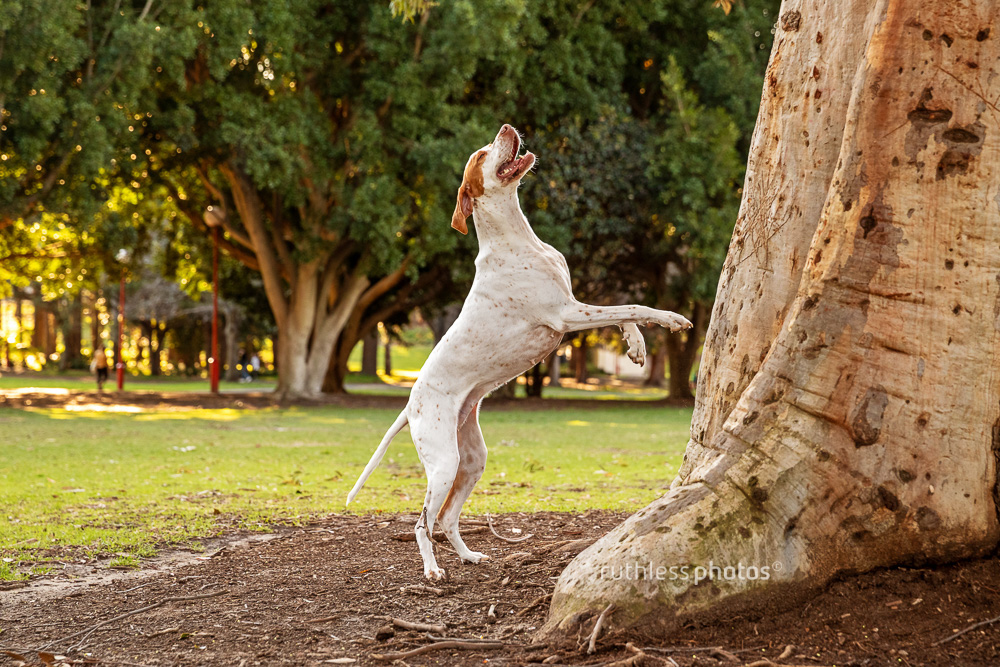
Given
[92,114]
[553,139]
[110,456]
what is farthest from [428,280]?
[110,456]

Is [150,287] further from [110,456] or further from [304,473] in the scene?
[304,473]

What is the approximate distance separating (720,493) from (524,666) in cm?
116

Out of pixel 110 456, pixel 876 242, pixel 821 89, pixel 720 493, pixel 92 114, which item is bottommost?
pixel 110 456

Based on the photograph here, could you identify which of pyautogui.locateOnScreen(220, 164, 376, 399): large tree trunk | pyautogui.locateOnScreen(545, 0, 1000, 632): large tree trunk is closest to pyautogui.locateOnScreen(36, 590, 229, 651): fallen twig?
pyautogui.locateOnScreen(545, 0, 1000, 632): large tree trunk

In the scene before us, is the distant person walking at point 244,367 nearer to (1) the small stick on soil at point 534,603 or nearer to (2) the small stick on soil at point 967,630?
(1) the small stick on soil at point 534,603

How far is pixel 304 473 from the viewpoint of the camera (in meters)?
10.7

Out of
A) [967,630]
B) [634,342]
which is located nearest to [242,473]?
[634,342]

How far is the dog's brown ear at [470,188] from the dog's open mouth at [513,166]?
→ 0.37 feet

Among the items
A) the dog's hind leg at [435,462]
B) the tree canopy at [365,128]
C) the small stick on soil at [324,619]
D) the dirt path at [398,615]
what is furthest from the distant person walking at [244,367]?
the small stick on soil at [324,619]

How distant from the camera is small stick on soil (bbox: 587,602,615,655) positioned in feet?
11.8

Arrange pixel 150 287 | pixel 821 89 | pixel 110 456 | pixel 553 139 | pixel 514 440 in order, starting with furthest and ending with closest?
pixel 150 287
pixel 553 139
pixel 514 440
pixel 110 456
pixel 821 89

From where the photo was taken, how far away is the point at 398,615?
441cm

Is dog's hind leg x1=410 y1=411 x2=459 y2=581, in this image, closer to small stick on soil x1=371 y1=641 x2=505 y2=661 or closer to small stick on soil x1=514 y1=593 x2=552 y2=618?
small stick on soil x1=514 y1=593 x2=552 y2=618

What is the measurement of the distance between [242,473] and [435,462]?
256 inches
